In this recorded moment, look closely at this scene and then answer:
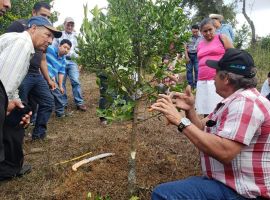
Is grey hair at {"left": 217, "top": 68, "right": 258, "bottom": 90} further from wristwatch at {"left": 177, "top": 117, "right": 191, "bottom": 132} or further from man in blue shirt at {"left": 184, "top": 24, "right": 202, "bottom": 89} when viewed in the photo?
man in blue shirt at {"left": 184, "top": 24, "right": 202, "bottom": 89}

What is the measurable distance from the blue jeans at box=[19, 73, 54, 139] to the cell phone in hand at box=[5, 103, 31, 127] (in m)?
1.25

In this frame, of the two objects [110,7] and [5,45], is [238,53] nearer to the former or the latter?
[110,7]

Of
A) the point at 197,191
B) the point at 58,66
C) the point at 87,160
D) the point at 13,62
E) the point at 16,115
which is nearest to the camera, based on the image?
the point at 197,191

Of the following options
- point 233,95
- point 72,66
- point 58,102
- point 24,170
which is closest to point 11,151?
point 24,170

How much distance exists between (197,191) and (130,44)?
1.43m

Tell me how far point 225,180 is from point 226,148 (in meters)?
0.32

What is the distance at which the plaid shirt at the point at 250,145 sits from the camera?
8.11 feet

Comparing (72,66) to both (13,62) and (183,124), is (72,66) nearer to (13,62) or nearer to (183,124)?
(13,62)

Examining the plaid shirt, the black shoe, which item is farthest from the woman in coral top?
the plaid shirt

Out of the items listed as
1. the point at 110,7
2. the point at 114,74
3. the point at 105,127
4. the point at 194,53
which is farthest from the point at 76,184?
the point at 194,53

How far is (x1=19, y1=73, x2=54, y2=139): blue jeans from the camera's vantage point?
5.16 meters

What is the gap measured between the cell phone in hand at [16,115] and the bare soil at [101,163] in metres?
0.69

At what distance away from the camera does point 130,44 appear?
10.8 ft

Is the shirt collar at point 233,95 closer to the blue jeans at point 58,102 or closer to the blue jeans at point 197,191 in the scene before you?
the blue jeans at point 197,191
